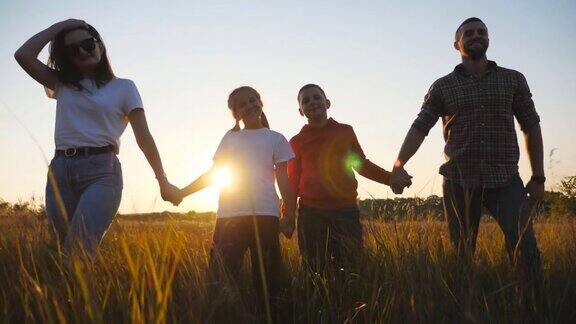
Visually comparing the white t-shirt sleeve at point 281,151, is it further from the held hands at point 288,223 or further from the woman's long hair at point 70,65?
the woman's long hair at point 70,65

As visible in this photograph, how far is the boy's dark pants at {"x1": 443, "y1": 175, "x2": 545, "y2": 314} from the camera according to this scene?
316cm

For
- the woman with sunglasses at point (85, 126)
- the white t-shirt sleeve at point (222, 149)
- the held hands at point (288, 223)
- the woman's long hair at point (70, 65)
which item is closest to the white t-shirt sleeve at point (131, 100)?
the woman with sunglasses at point (85, 126)

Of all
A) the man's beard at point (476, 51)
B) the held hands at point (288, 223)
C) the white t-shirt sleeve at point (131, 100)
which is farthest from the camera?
the man's beard at point (476, 51)

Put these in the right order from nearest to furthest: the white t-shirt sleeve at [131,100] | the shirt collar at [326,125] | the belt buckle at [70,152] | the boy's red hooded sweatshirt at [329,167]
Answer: the belt buckle at [70,152]
the white t-shirt sleeve at [131,100]
the boy's red hooded sweatshirt at [329,167]
the shirt collar at [326,125]

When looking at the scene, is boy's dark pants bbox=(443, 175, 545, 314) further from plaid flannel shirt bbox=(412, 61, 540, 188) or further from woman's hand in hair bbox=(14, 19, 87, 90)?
woman's hand in hair bbox=(14, 19, 87, 90)

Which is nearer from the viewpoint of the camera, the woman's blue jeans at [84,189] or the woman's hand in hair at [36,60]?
the woman's blue jeans at [84,189]

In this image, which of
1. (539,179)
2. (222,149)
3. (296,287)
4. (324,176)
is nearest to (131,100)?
(222,149)

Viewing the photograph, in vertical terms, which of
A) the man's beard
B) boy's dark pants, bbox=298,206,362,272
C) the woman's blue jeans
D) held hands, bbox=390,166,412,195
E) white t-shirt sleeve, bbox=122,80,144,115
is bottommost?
boy's dark pants, bbox=298,206,362,272

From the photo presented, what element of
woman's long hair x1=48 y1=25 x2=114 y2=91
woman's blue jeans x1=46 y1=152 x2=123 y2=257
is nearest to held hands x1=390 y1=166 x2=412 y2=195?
woman's blue jeans x1=46 y1=152 x2=123 y2=257

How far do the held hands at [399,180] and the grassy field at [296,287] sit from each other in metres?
0.32

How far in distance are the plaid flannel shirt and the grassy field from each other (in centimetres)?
52

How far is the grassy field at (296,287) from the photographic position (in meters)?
1.83

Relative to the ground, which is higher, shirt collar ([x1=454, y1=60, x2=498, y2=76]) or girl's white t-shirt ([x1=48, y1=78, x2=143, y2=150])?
shirt collar ([x1=454, y1=60, x2=498, y2=76])

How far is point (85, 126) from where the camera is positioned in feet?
10.1
